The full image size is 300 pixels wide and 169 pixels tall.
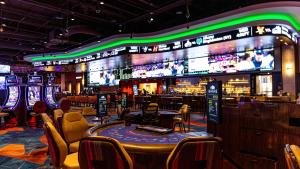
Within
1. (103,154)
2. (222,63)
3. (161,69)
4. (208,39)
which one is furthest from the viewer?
(161,69)

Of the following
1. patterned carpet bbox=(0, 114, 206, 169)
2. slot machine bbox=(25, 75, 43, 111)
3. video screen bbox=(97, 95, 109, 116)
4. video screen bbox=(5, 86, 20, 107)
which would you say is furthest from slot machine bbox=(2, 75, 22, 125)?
video screen bbox=(97, 95, 109, 116)

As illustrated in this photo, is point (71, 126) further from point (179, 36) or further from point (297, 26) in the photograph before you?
point (297, 26)

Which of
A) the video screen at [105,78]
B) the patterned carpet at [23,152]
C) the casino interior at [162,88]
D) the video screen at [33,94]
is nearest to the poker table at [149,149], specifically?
the casino interior at [162,88]

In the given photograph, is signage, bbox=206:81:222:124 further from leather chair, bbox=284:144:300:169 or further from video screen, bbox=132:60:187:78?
video screen, bbox=132:60:187:78

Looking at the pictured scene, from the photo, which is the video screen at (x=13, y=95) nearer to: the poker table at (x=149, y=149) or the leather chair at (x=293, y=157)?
the poker table at (x=149, y=149)

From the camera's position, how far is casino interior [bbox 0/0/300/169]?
208 cm

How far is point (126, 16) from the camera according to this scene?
1009 cm

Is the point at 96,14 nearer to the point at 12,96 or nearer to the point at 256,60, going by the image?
the point at 12,96

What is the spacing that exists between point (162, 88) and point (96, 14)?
7703mm

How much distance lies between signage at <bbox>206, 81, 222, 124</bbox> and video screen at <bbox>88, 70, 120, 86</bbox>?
14176 millimetres

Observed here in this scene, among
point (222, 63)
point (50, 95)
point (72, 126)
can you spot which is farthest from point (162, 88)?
point (72, 126)

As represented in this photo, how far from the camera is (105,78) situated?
60.6ft

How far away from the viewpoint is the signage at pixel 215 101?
3449 millimetres

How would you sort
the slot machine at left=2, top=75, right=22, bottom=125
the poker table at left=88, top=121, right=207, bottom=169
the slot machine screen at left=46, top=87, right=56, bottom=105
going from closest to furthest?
the poker table at left=88, top=121, right=207, bottom=169 → the slot machine at left=2, top=75, right=22, bottom=125 → the slot machine screen at left=46, top=87, right=56, bottom=105
